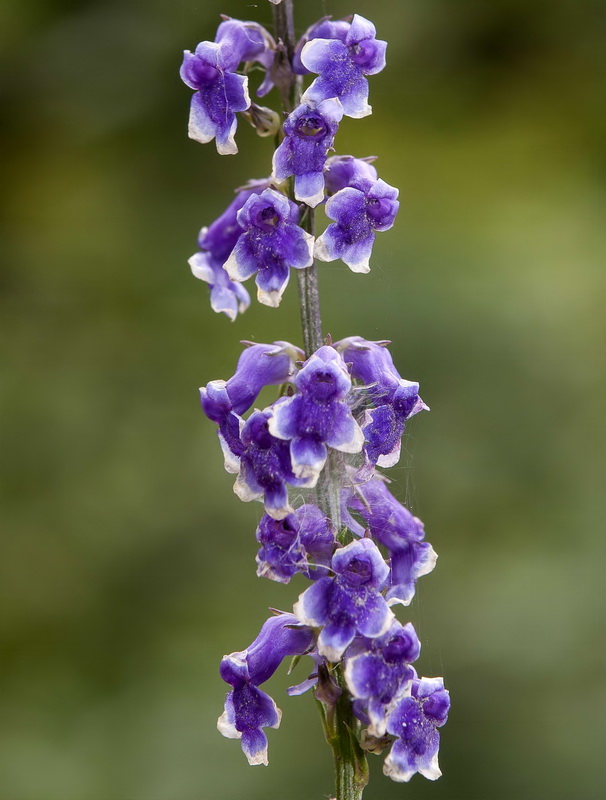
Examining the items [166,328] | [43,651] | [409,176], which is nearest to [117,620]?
[43,651]

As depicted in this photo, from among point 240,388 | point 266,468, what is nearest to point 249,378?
point 240,388

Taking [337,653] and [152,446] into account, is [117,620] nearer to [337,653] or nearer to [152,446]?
[152,446]

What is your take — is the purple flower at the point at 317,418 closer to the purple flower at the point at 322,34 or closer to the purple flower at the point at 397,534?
the purple flower at the point at 397,534

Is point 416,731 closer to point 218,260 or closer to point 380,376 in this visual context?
point 380,376

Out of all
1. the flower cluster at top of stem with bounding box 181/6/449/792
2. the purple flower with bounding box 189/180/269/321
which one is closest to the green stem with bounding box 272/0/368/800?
the flower cluster at top of stem with bounding box 181/6/449/792

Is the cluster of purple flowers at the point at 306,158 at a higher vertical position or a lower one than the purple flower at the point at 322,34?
lower

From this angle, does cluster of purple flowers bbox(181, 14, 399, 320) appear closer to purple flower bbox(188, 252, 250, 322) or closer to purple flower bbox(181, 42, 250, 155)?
purple flower bbox(181, 42, 250, 155)

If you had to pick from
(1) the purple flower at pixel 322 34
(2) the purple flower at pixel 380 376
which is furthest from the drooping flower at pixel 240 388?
(1) the purple flower at pixel 322 34

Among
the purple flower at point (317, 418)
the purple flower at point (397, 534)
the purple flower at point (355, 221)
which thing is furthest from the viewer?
the purple flower at point (397, 534)
